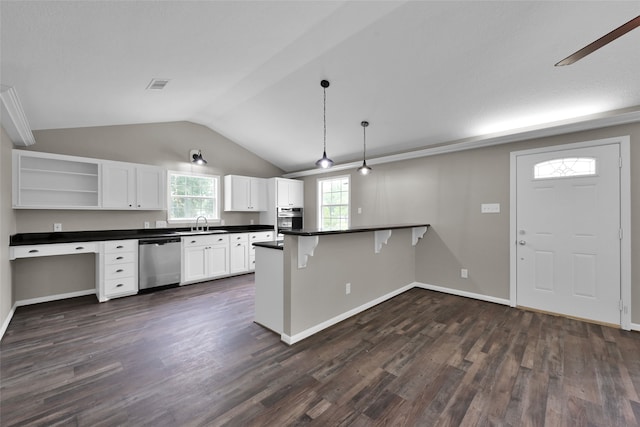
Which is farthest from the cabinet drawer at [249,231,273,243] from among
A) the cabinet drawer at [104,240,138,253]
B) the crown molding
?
the crown molding

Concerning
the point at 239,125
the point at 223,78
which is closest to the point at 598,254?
the point at 223,78

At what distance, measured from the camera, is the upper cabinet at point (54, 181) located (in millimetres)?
3652

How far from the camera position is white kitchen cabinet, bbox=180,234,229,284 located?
185 inches

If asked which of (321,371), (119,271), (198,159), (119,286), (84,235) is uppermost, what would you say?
(198,159)

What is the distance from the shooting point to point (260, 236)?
19.1 ft

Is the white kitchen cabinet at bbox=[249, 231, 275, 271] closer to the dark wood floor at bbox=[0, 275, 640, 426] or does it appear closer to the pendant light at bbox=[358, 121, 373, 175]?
the dark wood floor at bbox=[0, 275, 640, 426]

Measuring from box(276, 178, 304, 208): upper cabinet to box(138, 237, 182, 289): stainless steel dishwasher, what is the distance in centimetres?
244

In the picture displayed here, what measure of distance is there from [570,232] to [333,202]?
4.09 m

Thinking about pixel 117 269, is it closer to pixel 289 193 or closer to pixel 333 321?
pixel 333 321

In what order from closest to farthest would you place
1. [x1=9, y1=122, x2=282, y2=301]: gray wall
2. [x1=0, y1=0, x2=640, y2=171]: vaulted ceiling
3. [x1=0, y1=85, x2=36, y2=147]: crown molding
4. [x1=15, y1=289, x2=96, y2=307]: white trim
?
[x1=0, y1=0, x2=640, y2=171]: vaulted ceiling < [x1=0, y1=85, x2=36, y2=147]: crown molding < [x1=15, y1=289, x2=96, y2=307]: white trim < [x1=9, y1=122, x2=282, y2=301]: gray wall

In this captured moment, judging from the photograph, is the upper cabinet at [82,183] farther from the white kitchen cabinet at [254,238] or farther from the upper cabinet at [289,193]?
the upper cabinet at [289,193]

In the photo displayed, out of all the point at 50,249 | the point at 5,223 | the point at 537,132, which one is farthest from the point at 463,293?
the point at 5,223

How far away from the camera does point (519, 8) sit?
2.19 m

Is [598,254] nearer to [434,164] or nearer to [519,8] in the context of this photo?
[434,164]
